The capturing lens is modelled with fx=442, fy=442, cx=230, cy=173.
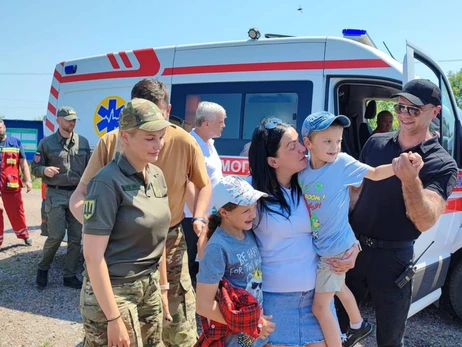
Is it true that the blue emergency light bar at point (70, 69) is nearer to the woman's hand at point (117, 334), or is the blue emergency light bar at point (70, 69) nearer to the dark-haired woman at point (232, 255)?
the dark-haired woman at point (232, 255)

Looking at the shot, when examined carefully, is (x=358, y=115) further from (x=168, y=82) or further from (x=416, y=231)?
(x=416, y=231)

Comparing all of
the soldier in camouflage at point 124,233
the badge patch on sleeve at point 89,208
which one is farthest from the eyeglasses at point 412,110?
the badge patch on sleeve at point 89,208

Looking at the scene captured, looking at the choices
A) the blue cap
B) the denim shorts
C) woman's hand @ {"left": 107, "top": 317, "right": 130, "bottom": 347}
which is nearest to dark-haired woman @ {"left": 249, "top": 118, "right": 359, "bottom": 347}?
the denim shorts

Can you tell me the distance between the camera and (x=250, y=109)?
4.19 meters

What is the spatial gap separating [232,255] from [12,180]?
5.55 meters

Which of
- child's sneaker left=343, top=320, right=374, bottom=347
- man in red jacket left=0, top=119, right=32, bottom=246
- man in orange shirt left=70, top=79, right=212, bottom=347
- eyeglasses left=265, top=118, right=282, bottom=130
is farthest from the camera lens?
man in red jacket left=0, top=119, right=32, bottom=246

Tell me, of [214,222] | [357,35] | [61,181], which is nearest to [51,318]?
[61,181]

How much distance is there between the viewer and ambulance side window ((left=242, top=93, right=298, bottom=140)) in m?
3.98

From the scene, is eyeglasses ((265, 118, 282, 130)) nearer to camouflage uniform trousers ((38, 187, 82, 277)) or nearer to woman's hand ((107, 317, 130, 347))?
woman's hand ((107, 317, 130, 347))

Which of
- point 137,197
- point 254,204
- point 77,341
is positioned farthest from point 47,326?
point 254,204

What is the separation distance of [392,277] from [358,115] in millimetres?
2858

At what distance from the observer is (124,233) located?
6.16 ft

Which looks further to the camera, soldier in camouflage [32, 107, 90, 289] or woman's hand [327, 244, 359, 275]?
soldier in camouflage [32, 107, 90, 289]

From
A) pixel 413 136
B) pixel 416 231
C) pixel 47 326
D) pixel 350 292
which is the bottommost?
pixel 47 326
